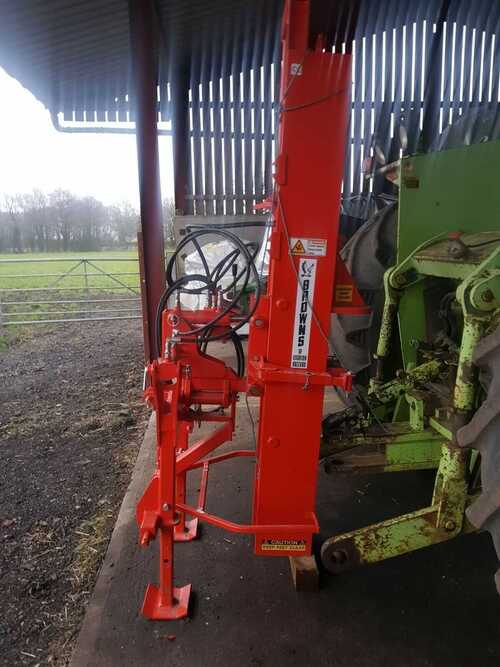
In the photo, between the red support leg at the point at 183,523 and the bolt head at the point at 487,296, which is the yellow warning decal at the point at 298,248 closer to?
the bolt head at the point at 487,296

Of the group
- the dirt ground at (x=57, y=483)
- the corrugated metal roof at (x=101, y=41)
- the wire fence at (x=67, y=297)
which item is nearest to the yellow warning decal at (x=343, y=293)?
the dirt ground at (x=57, y=483)

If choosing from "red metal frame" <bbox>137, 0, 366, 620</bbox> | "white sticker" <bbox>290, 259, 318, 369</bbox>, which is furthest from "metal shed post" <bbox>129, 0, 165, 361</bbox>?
"white sticker" <bbox>290, 259, 318, 369</bbox>

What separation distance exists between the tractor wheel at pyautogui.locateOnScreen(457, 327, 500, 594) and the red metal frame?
0.54m

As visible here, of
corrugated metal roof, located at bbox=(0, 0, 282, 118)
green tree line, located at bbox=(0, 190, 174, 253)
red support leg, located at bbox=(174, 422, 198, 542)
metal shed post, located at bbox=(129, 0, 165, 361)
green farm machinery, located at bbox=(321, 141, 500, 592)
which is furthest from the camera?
green tree line, located at bbox=(0, 190, 174, 253)

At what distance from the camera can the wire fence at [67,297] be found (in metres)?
8.42

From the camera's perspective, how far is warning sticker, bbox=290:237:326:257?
5.64 feet

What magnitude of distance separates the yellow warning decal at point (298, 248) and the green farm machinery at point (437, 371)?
580mm

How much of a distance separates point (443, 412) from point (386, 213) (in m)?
1.51

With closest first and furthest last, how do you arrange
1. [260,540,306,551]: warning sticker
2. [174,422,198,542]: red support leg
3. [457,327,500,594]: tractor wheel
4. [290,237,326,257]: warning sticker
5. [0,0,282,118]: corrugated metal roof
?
[457,327,500,594]: tractor wheel
[290,237,326,257]: warning sticker
[260,540,306,551]: warning sticker
[174,422,198,542]: red support leg
[0,0,282,118]: corrugated metal roof

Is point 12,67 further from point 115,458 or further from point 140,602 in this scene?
point 140,602

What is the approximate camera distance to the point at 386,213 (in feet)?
9.93

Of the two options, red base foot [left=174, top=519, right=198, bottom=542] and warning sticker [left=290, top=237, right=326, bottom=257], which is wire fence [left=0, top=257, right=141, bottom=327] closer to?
red base foot [left=174, top=519, right=198, bottom=542]

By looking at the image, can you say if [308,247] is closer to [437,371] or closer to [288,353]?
[288,353]

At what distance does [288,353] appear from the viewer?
1831 mm
